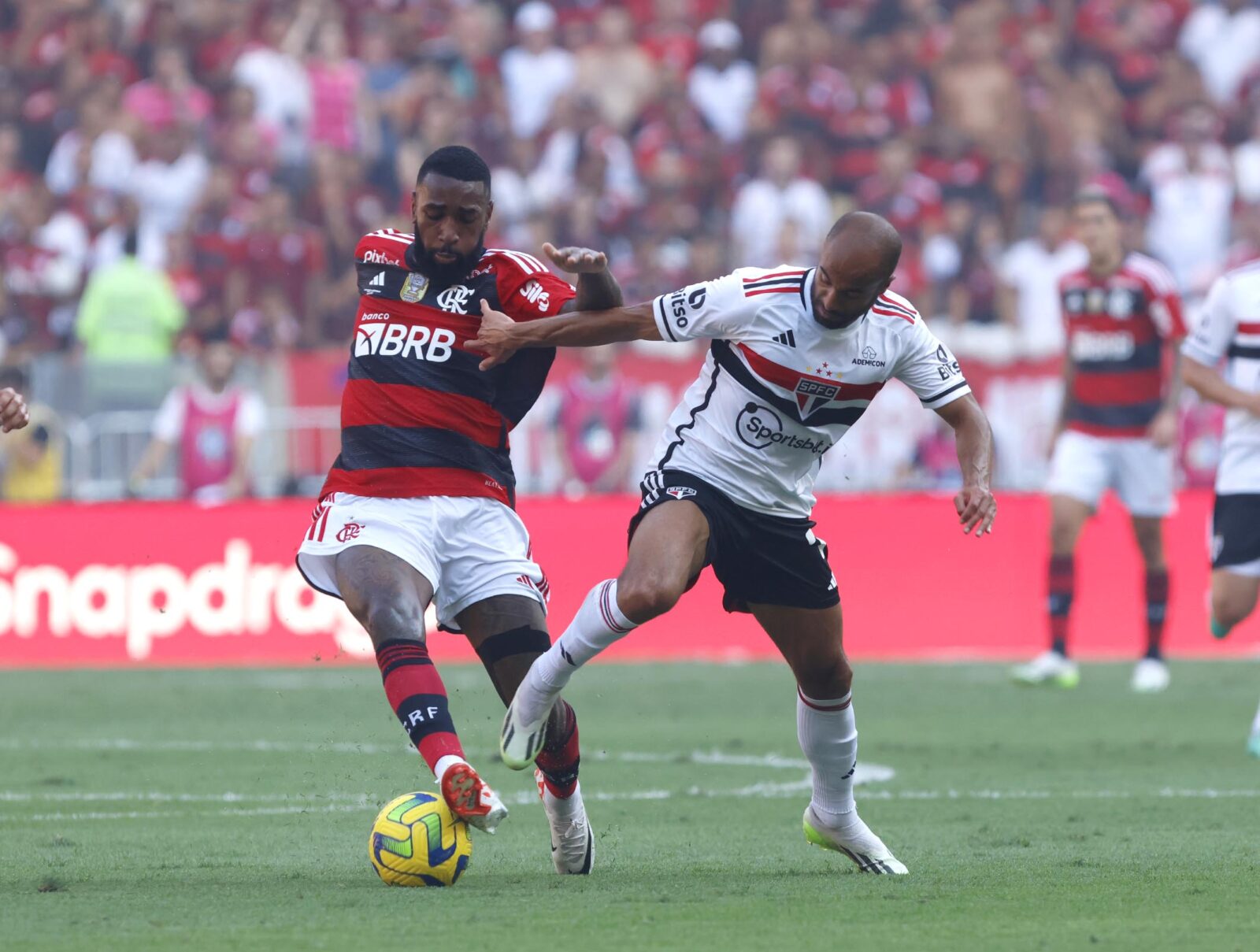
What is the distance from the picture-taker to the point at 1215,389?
1014 centimetres

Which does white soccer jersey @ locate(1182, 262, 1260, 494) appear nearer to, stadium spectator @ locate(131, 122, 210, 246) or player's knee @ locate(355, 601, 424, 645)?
player's knee @ locate(355, 601, 424, 645)

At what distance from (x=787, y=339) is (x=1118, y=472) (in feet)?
25.2

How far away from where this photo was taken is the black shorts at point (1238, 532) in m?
10.1

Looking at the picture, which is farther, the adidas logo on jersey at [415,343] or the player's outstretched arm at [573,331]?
the adidas logo on jersey at [415,343]

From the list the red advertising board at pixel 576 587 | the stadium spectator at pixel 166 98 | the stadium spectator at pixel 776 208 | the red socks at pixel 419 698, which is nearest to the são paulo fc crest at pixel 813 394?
the red socks at pixel 419 698

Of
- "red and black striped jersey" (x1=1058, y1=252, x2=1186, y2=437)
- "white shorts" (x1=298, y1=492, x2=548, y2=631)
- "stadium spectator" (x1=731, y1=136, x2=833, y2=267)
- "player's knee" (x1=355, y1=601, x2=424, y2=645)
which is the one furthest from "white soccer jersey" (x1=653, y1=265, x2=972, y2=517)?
"stadium spectator" (x1=731, y1=136, x2=833, y2=267)

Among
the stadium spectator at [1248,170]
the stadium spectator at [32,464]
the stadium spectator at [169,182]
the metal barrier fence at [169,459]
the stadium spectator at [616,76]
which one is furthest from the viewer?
the stadium spectator at [616,76]

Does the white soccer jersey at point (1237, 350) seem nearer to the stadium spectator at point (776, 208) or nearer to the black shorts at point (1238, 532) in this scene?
the black shorts at point (1238, 532)

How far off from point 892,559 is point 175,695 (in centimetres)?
564

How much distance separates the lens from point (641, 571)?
6441mm

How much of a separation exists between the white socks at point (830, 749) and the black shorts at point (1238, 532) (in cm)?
390

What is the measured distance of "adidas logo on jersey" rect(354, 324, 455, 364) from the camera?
689cm

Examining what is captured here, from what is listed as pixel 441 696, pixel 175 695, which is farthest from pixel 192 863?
pixel 175 695

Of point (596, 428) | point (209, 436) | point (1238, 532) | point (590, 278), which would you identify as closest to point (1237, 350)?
point (1238, 532)
